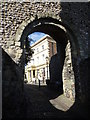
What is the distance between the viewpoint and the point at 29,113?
715 centimetres

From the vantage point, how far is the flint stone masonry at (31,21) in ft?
23.2

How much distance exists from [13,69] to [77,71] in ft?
9.94

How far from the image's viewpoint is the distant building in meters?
26.0

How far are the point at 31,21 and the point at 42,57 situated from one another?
2287 cm

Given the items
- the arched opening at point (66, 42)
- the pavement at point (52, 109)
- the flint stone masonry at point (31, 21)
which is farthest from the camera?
the arched opening at point (66, 42)

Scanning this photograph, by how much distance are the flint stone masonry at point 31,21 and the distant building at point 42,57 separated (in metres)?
16.3

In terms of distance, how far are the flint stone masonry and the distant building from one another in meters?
16.3

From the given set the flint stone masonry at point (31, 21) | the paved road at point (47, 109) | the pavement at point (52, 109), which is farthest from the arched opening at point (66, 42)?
the paved road at point (47, 109)

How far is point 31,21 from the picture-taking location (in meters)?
7.42

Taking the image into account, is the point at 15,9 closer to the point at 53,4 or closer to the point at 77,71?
the point at 53,4

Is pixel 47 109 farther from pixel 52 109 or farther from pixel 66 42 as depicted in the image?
pixel 66 42

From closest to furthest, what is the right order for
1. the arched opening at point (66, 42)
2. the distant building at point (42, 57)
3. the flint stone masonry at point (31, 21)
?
the flint stone masonry at point (31, 21) → the arched opening at point (66, 42) → the distant building at point (42, 57)

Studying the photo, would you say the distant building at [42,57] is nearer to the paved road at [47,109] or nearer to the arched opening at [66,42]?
the arched opening at [66,42]

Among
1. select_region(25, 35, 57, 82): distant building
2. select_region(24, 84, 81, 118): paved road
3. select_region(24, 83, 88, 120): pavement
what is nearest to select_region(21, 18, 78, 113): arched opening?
select_region(24, 83, 88, 120): pavement
